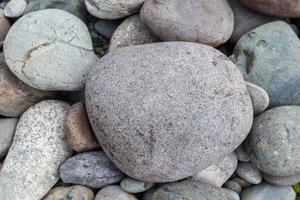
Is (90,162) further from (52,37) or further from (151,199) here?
(52,37)

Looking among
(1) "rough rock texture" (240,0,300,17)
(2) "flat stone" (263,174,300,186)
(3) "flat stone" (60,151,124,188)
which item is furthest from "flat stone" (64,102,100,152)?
(1) "rough rock texture" (240,0,300,17)

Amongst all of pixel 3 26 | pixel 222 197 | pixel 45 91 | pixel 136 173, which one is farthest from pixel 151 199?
pixel 3 26

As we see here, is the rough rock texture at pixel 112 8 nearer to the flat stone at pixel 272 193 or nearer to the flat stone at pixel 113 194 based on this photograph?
the flat stone at pixel 113 194

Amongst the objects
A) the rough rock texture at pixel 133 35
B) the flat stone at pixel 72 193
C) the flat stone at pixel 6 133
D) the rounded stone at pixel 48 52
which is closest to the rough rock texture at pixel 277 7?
the rough rock texture at pixel 133 35

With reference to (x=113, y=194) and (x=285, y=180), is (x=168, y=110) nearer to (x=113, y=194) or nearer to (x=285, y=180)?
(x=113, y=194)

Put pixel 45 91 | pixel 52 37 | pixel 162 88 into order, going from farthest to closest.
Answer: pixel 45 91
pixel 52 37
pixel 162 88

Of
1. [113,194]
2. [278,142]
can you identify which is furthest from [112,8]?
[278,142]
